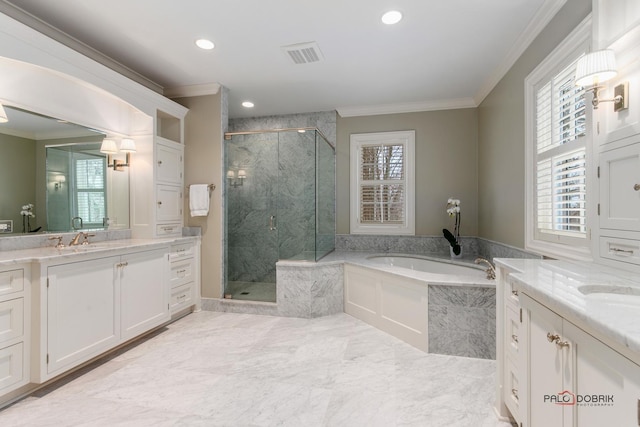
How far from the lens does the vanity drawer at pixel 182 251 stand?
310cm

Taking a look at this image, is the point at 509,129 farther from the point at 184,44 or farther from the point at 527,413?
the point at 184,44

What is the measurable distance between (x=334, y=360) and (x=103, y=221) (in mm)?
2552

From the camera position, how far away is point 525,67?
2477 millimetres

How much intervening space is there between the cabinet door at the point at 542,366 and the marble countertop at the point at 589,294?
0.06 metres

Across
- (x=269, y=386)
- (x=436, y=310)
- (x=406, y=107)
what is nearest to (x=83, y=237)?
(x=269, y=386)

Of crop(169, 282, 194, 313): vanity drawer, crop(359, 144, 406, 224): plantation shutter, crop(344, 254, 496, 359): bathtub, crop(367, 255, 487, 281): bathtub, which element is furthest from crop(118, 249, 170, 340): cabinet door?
crop(359, 144, 406, 224): plantation shutter

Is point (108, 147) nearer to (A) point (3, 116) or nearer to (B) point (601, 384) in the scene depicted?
(A) point (3, 116)

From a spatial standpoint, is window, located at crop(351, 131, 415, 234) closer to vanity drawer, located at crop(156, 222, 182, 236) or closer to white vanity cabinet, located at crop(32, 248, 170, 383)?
vanity drawer, located at crop(156, 222, 182, 236)

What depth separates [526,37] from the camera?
2.37m

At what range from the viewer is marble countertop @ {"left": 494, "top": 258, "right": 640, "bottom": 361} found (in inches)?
28.5

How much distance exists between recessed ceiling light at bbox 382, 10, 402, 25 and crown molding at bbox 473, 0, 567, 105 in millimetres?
975

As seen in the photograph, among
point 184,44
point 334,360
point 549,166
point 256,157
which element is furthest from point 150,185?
point 549,166

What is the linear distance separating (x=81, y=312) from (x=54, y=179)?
3.91 ft

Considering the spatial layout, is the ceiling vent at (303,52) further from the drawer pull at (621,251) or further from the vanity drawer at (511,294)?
the drawer pull at (621,251)
